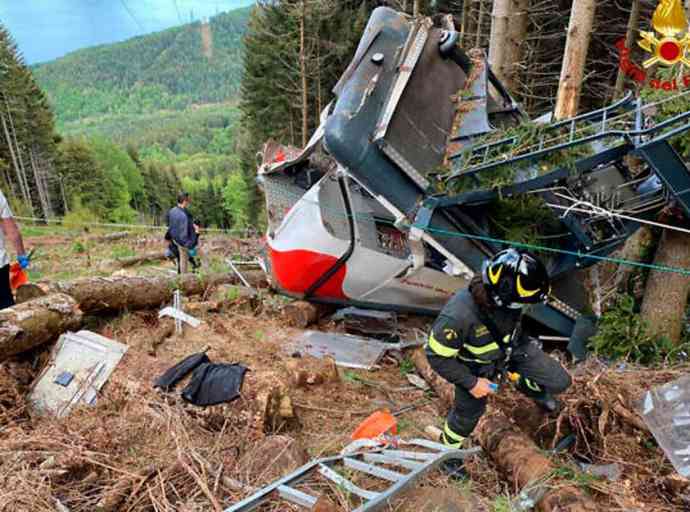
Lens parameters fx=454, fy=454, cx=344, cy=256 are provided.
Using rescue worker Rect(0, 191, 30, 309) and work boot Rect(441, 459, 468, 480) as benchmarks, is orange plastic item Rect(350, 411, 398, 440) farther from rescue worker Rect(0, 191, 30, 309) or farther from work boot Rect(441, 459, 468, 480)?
rescue worker Rect(0, 191, 30, 309)

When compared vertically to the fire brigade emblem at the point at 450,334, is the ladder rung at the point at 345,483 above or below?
below

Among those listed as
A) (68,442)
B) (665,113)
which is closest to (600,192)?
(665,113)

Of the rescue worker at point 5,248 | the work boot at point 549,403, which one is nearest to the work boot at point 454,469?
the work boot at point 549,403

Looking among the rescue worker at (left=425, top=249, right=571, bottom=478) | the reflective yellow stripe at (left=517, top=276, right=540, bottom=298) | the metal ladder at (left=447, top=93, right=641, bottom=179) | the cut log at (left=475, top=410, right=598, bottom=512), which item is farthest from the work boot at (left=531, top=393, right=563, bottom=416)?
the metal ladder at (left=447, top=93, right=641, bottom=179)

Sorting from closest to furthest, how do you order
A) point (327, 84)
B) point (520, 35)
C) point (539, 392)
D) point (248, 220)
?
point (539, 392) → point (520, 35) → point (327, 84) → point (248, 220)

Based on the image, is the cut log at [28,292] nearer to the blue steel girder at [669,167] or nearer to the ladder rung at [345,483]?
the ladder rung at [345,483]

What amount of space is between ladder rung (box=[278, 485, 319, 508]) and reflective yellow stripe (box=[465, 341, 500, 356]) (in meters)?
1.17

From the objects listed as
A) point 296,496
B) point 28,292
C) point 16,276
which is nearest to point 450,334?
point 296,496

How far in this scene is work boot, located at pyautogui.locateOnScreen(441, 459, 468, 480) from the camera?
257cm

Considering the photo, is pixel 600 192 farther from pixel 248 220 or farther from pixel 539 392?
pixel 248 220

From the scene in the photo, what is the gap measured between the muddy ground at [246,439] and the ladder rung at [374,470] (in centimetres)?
11

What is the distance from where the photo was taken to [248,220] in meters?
28.6

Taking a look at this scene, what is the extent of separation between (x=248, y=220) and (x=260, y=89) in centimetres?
941

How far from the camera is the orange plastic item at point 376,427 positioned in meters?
2.99
